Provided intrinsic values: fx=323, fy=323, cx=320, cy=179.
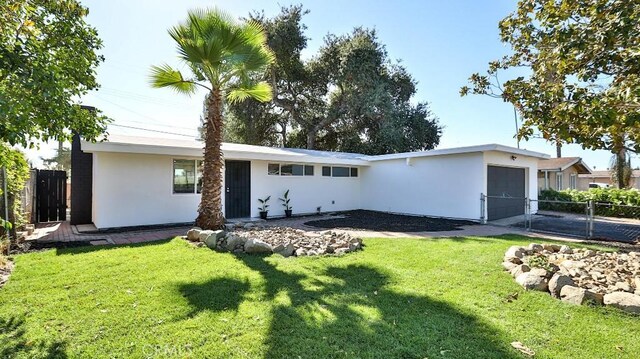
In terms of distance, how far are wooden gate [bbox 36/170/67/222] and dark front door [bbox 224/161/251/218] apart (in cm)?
591

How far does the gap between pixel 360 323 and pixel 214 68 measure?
7.21 m

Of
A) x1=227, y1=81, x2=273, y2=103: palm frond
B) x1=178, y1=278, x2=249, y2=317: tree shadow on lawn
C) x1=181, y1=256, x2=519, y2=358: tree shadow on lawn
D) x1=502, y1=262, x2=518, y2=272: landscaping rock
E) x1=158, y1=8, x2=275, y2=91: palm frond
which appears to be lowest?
x1=181, y1=256, x2=519, y2=358: tree shadow on lawn

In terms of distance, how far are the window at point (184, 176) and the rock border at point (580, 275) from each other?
9429 mm

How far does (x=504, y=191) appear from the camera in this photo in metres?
13.3

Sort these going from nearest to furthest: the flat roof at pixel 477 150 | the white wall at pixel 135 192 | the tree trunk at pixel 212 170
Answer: the tree trunk at pixel 212 170 → the white wall at pixel 135 192 → the flat roof at pixel 477 150

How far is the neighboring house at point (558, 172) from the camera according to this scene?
21.1m

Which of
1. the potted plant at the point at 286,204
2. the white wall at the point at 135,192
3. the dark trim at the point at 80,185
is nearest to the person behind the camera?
the white wall at the point at 135,192

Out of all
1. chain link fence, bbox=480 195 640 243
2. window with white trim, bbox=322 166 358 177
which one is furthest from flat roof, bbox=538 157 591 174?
window with white trim, bbox=322 166 358 177

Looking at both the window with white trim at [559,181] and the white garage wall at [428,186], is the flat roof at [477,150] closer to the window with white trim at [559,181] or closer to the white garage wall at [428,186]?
the white garage wall at [428,186]

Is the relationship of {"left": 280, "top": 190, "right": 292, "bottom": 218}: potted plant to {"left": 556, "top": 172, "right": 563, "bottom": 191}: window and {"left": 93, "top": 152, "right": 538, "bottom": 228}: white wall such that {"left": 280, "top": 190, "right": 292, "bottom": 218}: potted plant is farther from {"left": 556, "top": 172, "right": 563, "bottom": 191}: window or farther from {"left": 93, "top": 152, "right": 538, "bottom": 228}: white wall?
A: {"left": 556, "top": 172, "right": 563, "bottom": 191}: window

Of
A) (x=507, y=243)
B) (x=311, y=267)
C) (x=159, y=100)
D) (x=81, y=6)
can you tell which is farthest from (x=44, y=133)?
(x=159, y=100)

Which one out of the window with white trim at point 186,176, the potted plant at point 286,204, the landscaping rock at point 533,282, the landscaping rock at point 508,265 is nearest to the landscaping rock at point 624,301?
the landscaping rock at point 533,282

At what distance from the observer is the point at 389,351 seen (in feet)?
9.91

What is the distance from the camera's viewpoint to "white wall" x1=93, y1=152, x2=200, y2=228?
9469 millimetres
